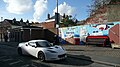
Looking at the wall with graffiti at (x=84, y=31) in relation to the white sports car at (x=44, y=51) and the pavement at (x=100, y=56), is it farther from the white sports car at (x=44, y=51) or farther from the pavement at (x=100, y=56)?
the white sports car at (x=44, y=51)

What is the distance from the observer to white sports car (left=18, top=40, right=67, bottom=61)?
11211mm

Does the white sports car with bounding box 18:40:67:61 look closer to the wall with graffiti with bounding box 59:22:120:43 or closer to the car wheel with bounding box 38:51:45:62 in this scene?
the car wheel with bounding box 38:51:45:62

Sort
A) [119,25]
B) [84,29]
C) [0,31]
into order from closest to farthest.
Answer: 1. [119,25]
2. [84,29]
3. [0,31]

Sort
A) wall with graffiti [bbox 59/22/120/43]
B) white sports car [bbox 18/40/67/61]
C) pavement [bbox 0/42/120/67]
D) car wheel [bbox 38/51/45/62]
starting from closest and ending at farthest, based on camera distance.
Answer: pavement [bbox 0/42/120/67]
white sports car [bbox 18/40/67/61]
car wheel [bbox 38/51/45/62]
wall with graffiti [bbox 59/22/120/43]

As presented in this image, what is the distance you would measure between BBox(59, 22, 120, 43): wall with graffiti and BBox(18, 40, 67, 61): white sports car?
1084 centimetres

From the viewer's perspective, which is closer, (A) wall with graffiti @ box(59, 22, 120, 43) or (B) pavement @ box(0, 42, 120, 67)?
(B) pavement @ box(0, 42, 120, 67)

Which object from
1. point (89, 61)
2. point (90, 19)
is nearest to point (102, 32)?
point (90, 19)

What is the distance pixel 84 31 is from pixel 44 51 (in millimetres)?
13917

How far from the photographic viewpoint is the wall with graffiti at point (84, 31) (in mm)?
21531

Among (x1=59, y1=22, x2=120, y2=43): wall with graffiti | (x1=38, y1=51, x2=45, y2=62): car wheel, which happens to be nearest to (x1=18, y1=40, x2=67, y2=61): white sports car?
(x1=38, y1=51, x2=45, y2=62): car wheel

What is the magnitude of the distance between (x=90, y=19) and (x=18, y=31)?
14783mm

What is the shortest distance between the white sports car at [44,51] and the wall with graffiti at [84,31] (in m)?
10.8

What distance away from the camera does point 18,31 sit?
36312 millimetres

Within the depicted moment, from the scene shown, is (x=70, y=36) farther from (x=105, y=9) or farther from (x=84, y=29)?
(x=105, y=9)
